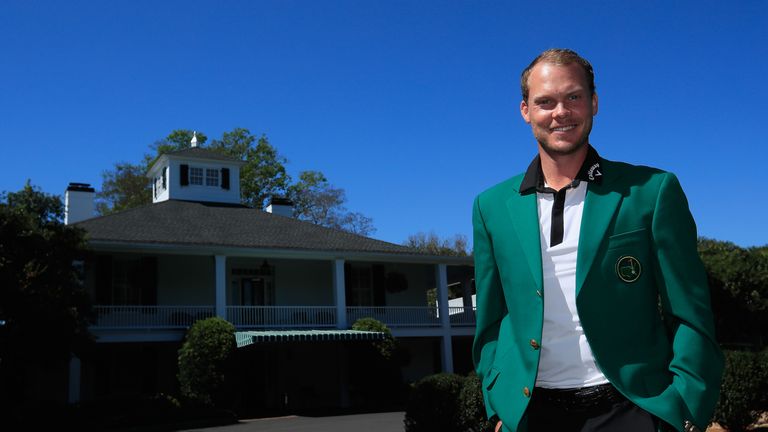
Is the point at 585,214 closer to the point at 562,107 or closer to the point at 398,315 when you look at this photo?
the point at 562,107

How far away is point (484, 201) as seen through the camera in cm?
306

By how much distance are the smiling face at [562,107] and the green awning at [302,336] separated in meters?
20.0

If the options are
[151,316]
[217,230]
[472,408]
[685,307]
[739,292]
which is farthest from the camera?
[217,230]

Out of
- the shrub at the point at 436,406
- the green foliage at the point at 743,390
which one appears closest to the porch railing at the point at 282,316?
the shrub at the point at 436,406

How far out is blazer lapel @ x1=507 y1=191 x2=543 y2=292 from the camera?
2.68m

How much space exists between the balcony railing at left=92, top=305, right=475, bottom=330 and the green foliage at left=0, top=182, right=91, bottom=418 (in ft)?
9.49

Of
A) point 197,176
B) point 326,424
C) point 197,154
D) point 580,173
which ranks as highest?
point 197,154

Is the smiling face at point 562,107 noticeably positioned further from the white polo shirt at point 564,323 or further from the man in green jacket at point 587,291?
the white polo shirt at point 564,323

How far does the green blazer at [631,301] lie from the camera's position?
2395 mm

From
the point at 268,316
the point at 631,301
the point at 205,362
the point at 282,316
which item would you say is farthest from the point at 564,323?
the point at 282,316

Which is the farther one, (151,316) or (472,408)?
(151,316)

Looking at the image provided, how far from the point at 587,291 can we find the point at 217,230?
83.1 ft

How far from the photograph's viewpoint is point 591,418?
2498 mm

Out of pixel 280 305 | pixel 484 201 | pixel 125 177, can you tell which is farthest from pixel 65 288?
pixel 125 177
